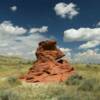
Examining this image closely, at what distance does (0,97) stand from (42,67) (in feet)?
71.5

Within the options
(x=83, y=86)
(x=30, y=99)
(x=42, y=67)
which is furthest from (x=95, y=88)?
(x=42, y=67)

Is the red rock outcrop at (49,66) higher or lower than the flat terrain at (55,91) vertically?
higher

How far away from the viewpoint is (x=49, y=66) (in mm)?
37875

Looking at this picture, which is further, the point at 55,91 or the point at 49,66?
the point at 49,66

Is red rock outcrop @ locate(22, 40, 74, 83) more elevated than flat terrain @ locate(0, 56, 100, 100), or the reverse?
red rock outcrop @ locate(22, 40, 74, 83)

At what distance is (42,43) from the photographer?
132ft

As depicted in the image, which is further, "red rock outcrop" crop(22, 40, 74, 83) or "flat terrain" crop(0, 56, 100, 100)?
"red rock outcrop" crop(22, 40, 74, 83)

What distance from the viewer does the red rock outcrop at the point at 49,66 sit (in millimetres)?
36531

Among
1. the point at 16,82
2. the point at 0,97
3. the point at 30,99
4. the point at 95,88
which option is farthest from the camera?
the point at 16,82

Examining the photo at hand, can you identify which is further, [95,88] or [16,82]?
[16,82]

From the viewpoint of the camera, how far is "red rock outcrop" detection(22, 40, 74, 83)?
36531 millimetres

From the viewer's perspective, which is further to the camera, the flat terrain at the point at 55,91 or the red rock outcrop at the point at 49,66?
the red rock outcrop at the point at 49,66

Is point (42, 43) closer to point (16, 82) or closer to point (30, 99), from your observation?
point (16, 82)

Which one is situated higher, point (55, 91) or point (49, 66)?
point (49, 66)
